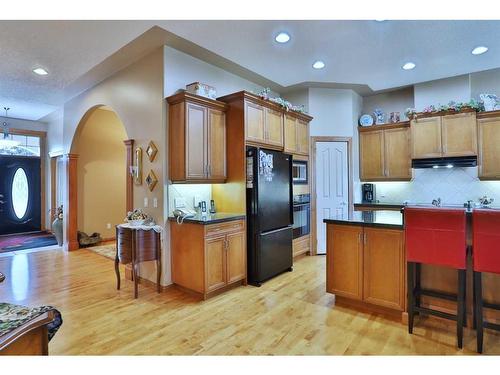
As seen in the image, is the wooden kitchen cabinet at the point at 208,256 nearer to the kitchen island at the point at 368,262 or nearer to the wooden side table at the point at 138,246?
the wooden side table at the point at 138,246

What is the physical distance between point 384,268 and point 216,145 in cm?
243

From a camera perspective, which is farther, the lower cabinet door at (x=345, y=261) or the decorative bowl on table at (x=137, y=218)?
the decorative bowl on table at (x=137, y=218)

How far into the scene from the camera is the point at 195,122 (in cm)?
352

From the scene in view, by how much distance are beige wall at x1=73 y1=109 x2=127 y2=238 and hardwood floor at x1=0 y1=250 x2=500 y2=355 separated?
8.47 ft

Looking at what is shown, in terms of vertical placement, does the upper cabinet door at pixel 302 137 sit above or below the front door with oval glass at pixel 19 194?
above

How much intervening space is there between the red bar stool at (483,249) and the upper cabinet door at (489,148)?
9.85 feet

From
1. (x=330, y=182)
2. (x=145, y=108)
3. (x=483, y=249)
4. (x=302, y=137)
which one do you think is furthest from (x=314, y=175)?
(x=483, y=249)

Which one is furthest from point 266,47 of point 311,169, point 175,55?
point 311,169

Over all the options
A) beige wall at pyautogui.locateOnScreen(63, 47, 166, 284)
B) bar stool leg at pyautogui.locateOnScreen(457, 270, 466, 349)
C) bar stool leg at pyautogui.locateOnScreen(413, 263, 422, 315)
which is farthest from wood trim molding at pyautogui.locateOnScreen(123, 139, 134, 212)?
bar stool leg at pyautogui.locateOnScreen(457, 270, 466, 349)

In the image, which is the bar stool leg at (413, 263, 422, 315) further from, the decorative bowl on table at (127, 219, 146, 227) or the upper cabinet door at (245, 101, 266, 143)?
the decorative bowl on table at (127, 219, 146, 227)

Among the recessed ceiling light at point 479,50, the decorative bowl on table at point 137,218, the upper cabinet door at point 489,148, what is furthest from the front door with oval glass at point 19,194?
the upper cabinet door at point 489,148

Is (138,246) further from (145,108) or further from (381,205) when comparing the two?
(381,205)

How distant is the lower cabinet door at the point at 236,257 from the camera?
138 inches

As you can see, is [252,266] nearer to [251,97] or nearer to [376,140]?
[251,97]
